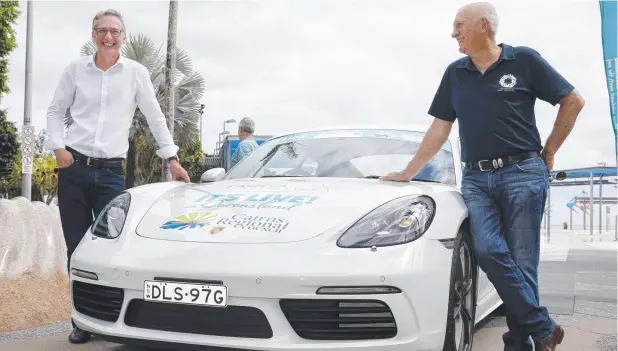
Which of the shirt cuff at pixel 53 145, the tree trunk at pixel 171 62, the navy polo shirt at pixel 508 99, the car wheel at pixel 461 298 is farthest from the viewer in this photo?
the tree trunk at pixel 171 62

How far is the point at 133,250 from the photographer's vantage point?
2.77 m

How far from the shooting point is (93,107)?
3939mm

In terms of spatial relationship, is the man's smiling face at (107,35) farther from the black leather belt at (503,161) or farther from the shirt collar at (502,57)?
the black leather belt at (503,161)

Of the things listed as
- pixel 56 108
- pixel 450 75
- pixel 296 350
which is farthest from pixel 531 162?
pixel 56 108

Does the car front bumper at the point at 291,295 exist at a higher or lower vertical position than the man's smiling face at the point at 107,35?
lower

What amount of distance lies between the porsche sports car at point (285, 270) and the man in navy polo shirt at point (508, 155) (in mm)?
153

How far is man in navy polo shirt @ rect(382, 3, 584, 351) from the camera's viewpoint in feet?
9.95

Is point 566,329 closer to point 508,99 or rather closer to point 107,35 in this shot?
point 508,99

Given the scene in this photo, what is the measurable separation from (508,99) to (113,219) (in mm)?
2033

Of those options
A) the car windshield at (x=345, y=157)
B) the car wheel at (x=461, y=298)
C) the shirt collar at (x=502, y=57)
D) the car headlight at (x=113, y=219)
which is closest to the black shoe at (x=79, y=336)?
the car headlight at (x=113, y=219)

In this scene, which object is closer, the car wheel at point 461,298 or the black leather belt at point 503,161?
the car wheel at point 461,298

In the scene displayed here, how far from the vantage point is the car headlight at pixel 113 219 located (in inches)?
119

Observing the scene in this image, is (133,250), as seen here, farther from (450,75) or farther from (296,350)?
(450,75)

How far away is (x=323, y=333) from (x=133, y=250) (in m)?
0.91
